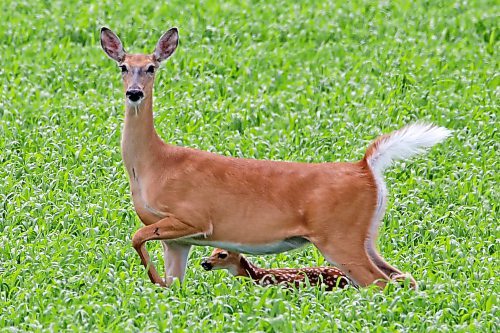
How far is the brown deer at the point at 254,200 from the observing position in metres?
8.93

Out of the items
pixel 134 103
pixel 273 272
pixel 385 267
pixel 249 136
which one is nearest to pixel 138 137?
pixel 134 103

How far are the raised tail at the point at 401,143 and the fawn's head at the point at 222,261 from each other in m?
1.29

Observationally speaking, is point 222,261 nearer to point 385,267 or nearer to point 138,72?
point 385,267

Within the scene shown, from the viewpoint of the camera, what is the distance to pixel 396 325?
27.7 ft

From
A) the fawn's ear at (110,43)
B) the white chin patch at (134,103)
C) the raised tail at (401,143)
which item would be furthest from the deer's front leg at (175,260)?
the fawn's ear at (110,43)

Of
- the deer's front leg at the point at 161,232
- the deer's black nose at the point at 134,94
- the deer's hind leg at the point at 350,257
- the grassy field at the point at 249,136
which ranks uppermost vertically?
the deer's black nose at the point at 134,94

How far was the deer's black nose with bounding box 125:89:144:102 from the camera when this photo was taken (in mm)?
9117

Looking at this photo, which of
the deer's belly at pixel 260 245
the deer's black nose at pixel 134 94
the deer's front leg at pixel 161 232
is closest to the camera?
the deer's front leg at pixel 161 232

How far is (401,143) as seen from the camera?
910cm

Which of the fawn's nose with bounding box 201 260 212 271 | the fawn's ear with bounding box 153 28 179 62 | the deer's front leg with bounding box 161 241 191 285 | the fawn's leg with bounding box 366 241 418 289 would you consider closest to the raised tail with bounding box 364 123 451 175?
the fawn's leg with bounding box 366 241 418 289

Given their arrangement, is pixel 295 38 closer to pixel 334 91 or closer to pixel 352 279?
pixel 334 91

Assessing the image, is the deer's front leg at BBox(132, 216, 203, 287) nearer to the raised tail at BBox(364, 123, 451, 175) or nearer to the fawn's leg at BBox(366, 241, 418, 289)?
the fawn's leg at BBox(366, 241, 418, 289)

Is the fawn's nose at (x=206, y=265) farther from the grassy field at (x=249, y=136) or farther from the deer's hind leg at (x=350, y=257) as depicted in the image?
the deer's hind leg at (x=350, y=257)

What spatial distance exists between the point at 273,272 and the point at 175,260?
809mm
